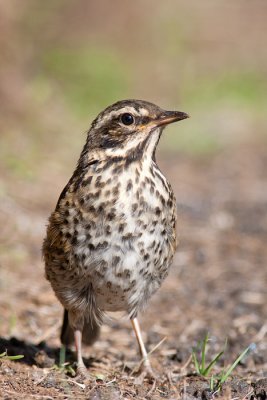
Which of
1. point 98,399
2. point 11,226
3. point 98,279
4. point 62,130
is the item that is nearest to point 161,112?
point 98,279

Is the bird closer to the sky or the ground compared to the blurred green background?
closer to the ground

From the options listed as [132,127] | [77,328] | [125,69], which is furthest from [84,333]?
[125,69]

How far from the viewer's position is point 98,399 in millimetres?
4301

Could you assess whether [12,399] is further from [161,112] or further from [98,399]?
[161,112]

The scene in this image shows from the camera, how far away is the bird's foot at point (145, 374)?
192 inches

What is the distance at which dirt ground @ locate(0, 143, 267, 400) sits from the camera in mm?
4645

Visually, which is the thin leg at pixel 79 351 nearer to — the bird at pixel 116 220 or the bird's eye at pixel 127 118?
the bird at pixel 116 220

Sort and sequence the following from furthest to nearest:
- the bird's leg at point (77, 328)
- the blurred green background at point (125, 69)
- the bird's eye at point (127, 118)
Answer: the blurred green background at point (125, 69) < the bird's leg at point (77, 328) < the bird's eye at point (127, 118)

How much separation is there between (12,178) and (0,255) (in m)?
2.34

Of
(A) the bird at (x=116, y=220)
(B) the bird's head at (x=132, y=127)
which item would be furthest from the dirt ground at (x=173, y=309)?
(B) the bird's head at (x=132, y=127)

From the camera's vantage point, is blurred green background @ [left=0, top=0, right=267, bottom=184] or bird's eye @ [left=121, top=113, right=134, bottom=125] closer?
bird's eye @ [left=121, top=113, right=134, bottom=125]

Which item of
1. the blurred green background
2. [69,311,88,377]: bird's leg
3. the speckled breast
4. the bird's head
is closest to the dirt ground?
[69,311,88,377]: bird's leg

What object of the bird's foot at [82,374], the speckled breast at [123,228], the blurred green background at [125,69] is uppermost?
the blurred green background at [125,69]

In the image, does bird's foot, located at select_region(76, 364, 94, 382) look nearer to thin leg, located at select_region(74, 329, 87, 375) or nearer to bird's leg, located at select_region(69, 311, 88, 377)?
thin leg, located at select_region(74, 329, 87, 375)
